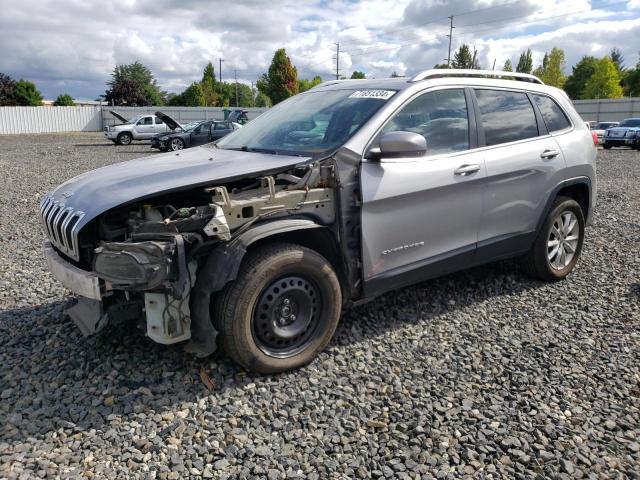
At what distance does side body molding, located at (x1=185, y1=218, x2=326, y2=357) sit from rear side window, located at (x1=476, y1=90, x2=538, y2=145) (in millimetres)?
2203

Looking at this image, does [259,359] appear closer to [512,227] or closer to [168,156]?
[168,156]

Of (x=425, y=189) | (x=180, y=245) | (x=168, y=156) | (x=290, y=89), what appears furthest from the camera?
(x=290, y=89)

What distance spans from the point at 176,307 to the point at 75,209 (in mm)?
871

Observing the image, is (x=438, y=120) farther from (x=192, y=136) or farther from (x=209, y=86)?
(x=209, y=86)

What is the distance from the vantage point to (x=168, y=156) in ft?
13.7

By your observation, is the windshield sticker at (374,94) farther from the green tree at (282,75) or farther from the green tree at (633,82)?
the green tree at (633,82)

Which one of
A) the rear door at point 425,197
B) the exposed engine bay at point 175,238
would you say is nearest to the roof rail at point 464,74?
the rear door at point 425,197

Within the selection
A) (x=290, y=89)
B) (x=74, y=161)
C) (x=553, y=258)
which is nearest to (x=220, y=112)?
(x=290, y=89)

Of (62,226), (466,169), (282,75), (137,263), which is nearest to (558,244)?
(466,169)

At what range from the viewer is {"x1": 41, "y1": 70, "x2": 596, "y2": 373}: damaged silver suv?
10.2ft

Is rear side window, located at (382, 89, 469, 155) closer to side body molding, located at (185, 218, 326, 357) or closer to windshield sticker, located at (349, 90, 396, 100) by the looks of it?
windshield sticker, located at (349, 90, 396, 100)

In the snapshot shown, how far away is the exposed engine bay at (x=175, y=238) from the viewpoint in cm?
294

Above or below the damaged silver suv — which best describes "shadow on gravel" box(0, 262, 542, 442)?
below

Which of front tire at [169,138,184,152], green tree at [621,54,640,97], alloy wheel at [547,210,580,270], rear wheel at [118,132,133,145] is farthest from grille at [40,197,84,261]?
green tree at [621,54,640,97]
